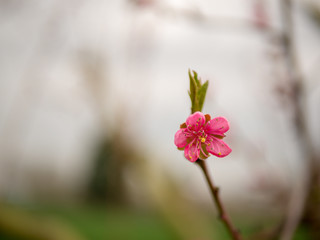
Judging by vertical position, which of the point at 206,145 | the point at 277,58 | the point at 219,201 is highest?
the point at 277,58

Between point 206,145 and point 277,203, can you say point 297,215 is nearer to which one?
point 206,145

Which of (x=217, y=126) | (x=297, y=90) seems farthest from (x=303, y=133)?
(x=217, y=126)

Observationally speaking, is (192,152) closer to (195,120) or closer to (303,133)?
(195,120)

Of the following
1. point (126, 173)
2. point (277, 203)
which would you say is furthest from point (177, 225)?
point (277, 203)

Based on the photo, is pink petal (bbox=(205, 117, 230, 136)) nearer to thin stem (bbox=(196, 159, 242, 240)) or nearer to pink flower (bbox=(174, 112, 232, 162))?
pink flower (bbox=(174, 112, 232, 162))

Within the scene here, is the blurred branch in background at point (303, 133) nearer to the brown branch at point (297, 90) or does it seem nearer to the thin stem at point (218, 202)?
the brown branch at point (297, 90)

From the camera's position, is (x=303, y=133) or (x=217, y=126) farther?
(x=303, y=133)
